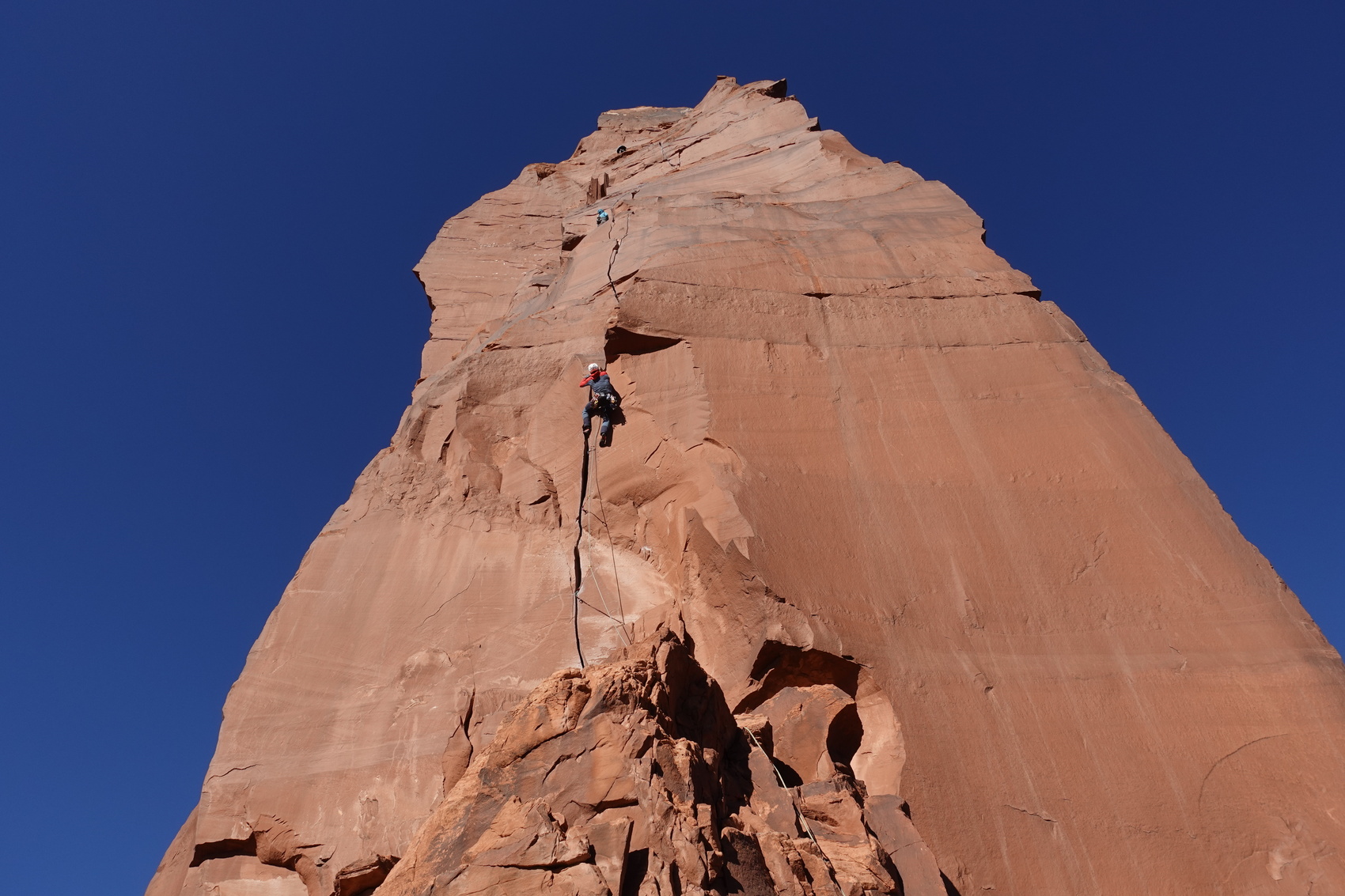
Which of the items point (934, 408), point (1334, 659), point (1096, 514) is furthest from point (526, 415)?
point (1334, 659)

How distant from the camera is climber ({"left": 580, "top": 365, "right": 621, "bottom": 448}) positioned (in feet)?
33.9

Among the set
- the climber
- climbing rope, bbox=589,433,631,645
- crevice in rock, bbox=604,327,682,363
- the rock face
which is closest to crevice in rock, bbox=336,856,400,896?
the rock face

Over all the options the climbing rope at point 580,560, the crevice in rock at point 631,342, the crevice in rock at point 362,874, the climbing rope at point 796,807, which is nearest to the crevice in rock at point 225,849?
the crevice in rock at point 362,874

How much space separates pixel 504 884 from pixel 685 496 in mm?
5040

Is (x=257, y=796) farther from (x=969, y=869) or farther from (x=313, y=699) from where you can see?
(x=969, y=869)

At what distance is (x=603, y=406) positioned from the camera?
10336 millimetres

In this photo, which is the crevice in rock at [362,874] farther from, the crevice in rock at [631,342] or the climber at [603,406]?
the crevice in rock at [631,342]

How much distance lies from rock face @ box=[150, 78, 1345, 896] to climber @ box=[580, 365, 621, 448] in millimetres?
152

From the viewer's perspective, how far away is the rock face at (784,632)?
571 centimetres

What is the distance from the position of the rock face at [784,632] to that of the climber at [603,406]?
0.50 ft

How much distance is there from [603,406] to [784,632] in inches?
150

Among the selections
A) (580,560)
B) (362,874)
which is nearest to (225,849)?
A: (362,874)

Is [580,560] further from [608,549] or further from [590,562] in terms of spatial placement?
[608,549]

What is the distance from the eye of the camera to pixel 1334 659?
8258 millimetres
